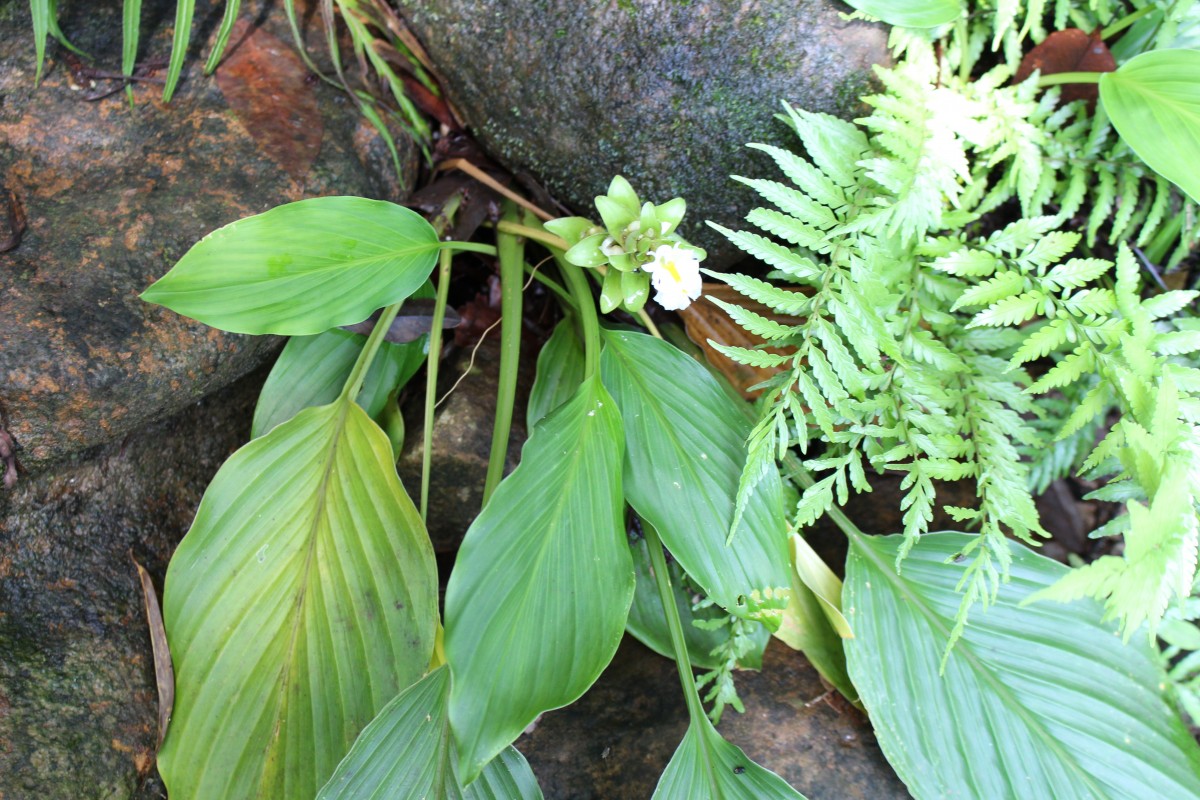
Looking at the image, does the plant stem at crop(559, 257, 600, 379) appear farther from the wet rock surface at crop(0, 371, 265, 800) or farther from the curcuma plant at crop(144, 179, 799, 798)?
→ the wet rock surface at crop(0, 371, 265, 800)

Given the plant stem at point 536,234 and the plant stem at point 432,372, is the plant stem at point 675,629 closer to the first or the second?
the plant stem at point 432,372

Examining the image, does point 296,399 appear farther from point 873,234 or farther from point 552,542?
point 873,234

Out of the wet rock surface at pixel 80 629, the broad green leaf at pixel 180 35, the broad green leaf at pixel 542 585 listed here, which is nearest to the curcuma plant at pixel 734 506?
the broad green leaf at pixel 542 585

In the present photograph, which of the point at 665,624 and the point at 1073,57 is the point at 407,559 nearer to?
the point at 665,624

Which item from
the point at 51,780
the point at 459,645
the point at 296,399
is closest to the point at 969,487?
the point at 459,645

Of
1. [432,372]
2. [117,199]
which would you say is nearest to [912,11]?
[432,372]

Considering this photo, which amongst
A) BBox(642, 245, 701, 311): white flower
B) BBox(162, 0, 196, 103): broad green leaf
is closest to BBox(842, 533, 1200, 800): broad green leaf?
BBox(642, 245, 701, 311): white flower
